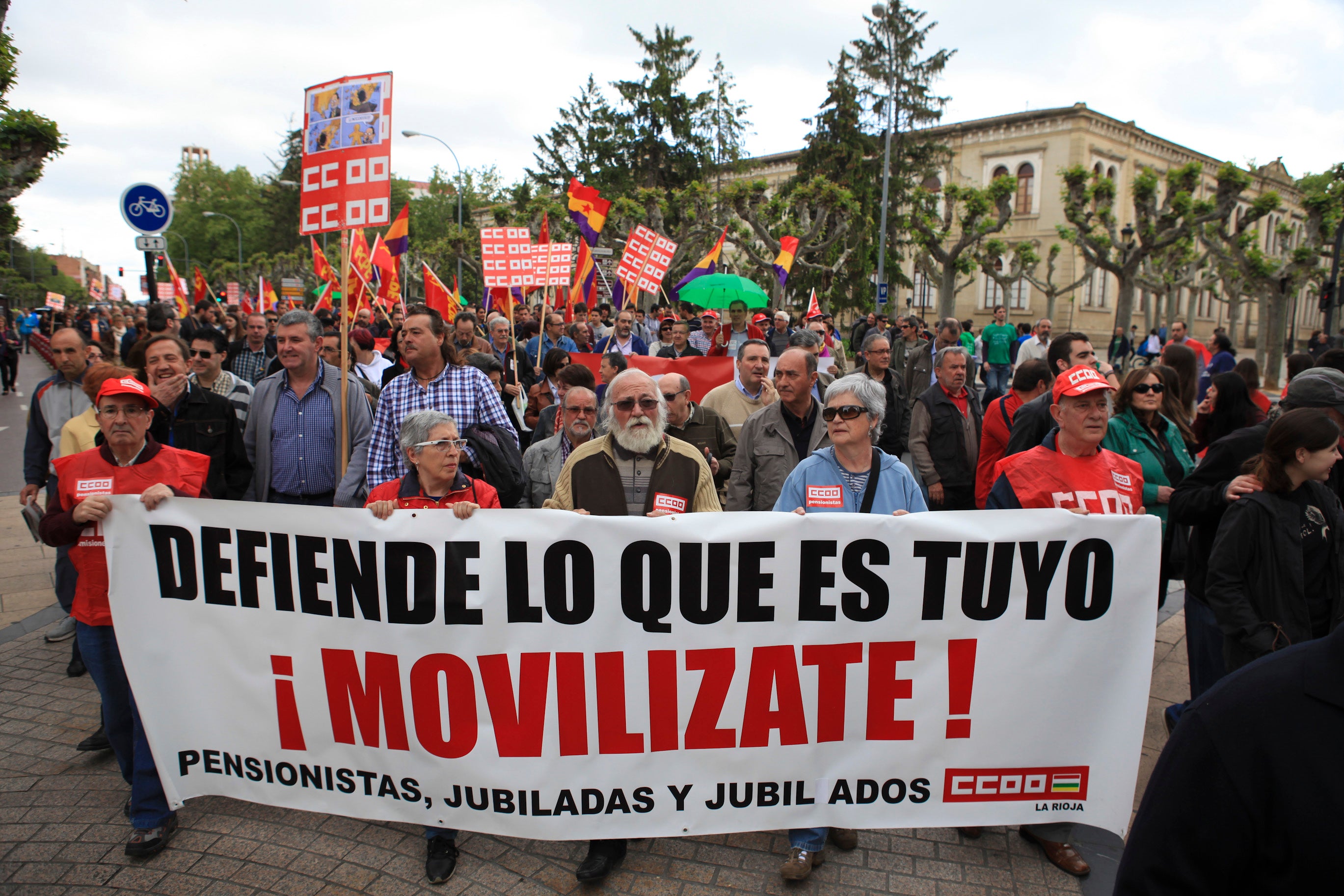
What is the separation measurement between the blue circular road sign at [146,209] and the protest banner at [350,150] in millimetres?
5869

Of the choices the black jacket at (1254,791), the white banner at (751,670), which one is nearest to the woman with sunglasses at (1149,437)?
the white banner at (751,670)

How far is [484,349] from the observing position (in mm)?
A: 9430

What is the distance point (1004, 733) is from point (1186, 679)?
7.87 feet

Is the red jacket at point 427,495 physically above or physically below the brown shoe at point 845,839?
above

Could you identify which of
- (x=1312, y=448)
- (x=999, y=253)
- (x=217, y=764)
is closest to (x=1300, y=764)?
(x=1312, y=448)

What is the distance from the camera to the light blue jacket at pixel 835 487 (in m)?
3.34

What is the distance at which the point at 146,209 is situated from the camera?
9875 mm

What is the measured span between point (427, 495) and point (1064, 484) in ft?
8.63

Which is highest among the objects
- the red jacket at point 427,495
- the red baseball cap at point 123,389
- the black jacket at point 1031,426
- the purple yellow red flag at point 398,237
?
the purple yellow red flag at point 398,237

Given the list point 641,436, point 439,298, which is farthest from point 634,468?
point 439,298

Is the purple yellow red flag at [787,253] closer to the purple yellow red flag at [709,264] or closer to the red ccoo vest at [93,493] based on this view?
the purple yellow red flag at [709,264]

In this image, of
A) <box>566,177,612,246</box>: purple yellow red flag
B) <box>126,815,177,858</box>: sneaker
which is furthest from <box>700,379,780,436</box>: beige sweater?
<box>566,177,612,246</box>: purple yellow red flag

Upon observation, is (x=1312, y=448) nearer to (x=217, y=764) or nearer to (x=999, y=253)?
(x=217, y=764)

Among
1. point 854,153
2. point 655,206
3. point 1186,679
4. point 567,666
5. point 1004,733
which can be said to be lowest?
point 1186,679
